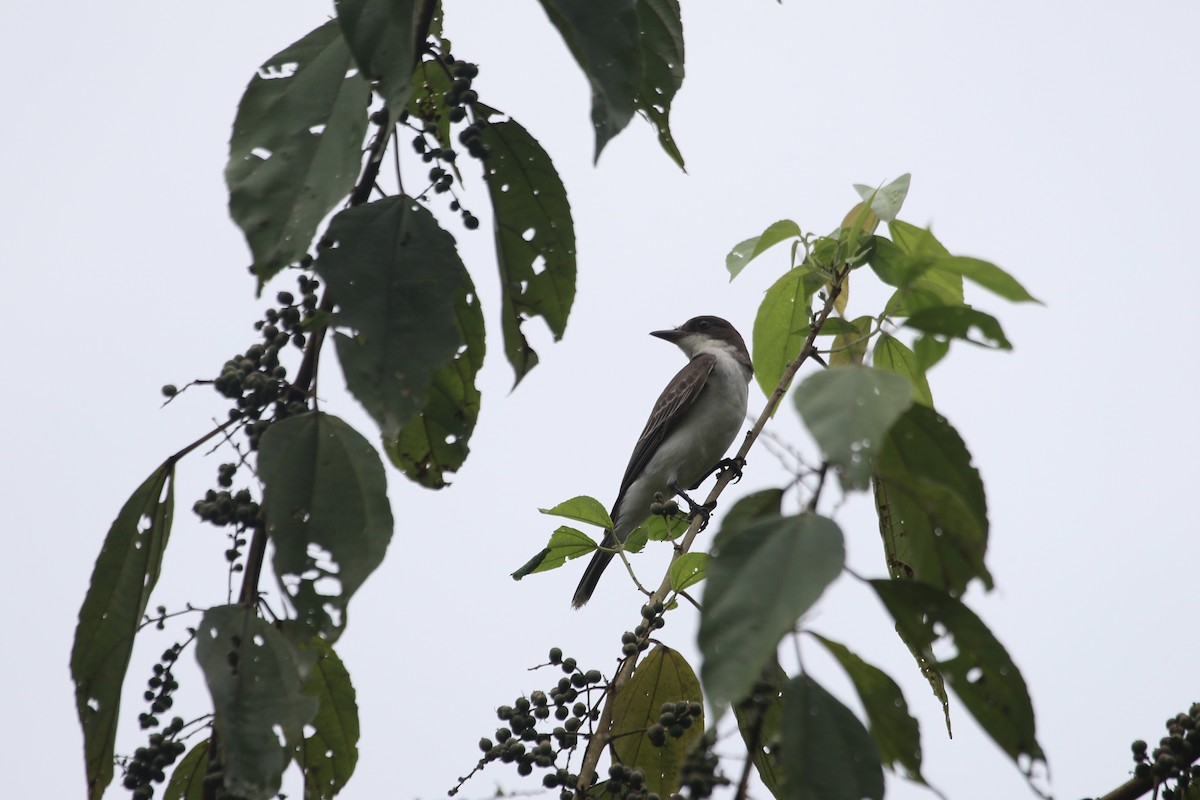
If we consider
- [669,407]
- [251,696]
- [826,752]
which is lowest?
[826,752]

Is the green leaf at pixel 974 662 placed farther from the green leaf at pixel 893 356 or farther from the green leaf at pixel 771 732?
the green leaf at pixel 893 356

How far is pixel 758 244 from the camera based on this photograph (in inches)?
125

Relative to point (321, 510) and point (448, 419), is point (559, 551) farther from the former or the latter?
point (321, 510)

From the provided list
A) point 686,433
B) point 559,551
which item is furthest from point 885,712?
point 686,433

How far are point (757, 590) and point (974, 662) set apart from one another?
501mm

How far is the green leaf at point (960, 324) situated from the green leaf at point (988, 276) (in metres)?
0.05

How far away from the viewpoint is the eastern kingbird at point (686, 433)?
7805mm

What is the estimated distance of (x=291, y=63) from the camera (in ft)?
Result: 8.21

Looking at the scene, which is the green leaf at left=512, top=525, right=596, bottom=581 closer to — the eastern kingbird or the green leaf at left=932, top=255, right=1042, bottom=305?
the green leaf at left=932, top=255, right=1042, bottom=305

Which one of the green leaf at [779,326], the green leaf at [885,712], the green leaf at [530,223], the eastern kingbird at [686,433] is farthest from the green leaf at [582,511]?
the eastern kingbird at [686,433]

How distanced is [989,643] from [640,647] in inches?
44.0

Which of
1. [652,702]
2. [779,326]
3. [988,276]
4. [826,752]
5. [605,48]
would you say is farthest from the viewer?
[779,326]

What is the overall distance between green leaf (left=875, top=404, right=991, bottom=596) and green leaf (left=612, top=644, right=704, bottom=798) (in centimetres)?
126

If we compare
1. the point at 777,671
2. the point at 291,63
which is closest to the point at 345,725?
the point at 777,671
